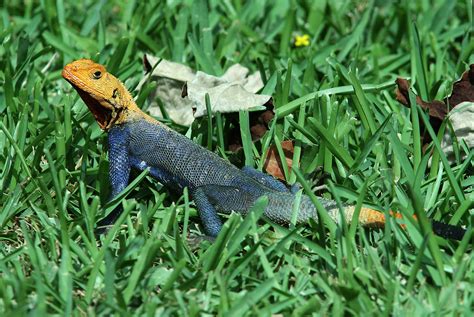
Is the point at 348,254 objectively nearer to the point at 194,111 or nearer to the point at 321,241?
the point at 321,241

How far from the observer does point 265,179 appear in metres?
4.06

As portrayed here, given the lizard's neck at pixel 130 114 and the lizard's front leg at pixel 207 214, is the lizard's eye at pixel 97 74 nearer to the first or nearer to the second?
the lizard's neck at pixel 130 114

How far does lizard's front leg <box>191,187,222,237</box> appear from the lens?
3.76 m

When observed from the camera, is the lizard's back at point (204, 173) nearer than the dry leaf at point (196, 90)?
Yes

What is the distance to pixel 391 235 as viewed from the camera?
350 centimetres

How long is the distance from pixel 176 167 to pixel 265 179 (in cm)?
44

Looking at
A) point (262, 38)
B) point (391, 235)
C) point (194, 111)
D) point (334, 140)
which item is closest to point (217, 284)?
point (391, 235)

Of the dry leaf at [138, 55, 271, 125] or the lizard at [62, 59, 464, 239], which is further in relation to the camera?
the dry leaf at [138, 55, 271, 125]

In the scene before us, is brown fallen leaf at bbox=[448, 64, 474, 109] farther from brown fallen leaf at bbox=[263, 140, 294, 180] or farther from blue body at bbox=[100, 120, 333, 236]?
blue body at bbox=[100, 120, 333, 236]

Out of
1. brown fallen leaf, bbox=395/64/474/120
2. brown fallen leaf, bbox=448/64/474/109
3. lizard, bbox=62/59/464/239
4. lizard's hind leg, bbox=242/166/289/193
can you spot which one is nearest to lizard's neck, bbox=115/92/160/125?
lizard, bbox=62/59/464/239

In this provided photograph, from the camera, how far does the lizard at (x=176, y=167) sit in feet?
12.3

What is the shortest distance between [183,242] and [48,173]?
85 cm

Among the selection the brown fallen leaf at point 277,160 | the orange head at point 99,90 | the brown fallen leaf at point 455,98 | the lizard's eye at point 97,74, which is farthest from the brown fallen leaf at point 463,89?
the lizard's eye at point 97,74

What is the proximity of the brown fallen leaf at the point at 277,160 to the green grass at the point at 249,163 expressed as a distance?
56mm
